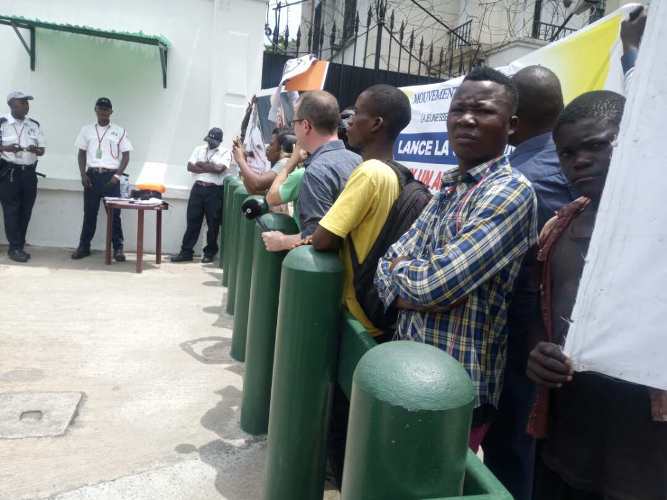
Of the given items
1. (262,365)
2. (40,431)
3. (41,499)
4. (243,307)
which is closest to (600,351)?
(262,365)

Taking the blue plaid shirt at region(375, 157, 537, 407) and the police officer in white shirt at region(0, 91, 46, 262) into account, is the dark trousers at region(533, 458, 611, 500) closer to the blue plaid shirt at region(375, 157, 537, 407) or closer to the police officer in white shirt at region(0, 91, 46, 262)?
the blue plaid shirt at region(375, 157, 537, 407)

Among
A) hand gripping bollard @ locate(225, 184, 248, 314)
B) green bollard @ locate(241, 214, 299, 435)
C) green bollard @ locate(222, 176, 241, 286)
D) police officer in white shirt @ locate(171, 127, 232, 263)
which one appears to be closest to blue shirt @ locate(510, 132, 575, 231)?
green bollard @ locate(241, 214, 299, 435)

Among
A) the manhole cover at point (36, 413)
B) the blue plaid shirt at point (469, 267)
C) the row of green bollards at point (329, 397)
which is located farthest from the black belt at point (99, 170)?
the blue plaid shirt at point (469, 267)

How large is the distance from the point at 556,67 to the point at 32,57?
6.66 metres

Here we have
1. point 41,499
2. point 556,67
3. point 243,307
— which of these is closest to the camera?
point 41,499

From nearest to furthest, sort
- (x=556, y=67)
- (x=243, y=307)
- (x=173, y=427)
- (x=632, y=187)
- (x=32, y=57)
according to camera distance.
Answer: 1. (x=632, y=187)
2. (x=556, y=67)
3. (x=173, y=427)
4. (x=243, y=307)
5. (x=32, y=57)

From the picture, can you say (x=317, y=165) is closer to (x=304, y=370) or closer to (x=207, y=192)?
(x=304, y=370)

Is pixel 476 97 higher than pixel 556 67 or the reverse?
the reverse

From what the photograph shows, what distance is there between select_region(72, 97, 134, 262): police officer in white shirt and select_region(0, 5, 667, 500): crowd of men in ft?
17.9

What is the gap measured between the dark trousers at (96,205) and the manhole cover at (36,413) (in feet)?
Result: 12.8

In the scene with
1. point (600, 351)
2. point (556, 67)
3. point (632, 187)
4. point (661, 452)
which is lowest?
point (661, 452)

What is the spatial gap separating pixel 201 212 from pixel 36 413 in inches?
181

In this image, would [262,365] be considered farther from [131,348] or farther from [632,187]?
[632,187]

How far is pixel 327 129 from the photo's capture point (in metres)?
2.97
